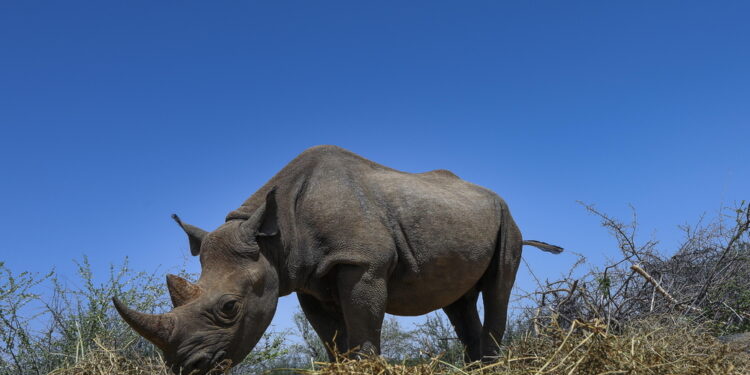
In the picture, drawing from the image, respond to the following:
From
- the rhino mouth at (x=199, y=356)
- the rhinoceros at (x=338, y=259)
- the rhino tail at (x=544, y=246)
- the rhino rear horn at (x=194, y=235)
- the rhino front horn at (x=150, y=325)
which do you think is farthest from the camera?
the rhino tail at (x=544, y=246)

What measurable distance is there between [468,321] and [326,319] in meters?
1.82

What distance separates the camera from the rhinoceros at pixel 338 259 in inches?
194

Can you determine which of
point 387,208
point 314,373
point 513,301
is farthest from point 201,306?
point 513,301

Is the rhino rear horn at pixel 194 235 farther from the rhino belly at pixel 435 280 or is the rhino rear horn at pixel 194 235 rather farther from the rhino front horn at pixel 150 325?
the rhino belly at pixel 435 280

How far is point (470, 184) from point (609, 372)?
4.63 meters

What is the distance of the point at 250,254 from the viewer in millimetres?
5285

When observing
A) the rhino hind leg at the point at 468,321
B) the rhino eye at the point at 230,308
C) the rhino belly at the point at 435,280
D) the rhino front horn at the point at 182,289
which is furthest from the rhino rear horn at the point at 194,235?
the rhino hind leg at the point at 468,321

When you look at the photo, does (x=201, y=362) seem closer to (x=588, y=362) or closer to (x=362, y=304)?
(x=362, y=304)

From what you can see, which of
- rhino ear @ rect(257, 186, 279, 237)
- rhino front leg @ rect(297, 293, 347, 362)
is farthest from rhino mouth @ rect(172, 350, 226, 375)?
rhino front leg @ rect(297, 293, 347, 362)

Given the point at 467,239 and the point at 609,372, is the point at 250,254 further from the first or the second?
the point at 609,372

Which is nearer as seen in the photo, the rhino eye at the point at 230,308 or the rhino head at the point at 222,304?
the rhino head at the point at 222,304

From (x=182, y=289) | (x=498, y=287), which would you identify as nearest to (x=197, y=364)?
(x=182, y=289)

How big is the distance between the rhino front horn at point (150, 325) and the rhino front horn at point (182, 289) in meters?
0.38

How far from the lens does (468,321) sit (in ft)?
23.6
